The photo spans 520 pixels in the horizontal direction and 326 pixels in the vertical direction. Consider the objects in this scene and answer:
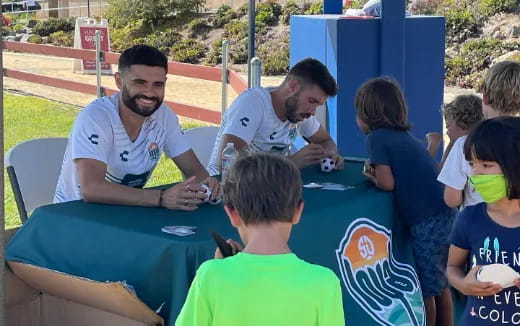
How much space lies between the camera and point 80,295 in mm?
2816

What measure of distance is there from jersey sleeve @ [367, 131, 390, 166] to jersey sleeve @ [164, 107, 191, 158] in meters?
0.92

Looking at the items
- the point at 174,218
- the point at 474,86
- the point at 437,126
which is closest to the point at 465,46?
the point at 474,86

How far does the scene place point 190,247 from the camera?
2.57 meters

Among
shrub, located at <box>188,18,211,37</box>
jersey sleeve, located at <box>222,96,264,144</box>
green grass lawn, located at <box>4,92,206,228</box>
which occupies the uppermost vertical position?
shrub, located at <box>188,18,211,37</box>

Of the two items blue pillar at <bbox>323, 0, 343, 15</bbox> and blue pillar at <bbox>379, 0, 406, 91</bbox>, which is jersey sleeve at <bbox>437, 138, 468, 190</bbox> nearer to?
blue pillar at <bbox>379, 0, 406, 91</bbox>

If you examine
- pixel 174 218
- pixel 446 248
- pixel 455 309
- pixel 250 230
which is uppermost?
pixel 250 230

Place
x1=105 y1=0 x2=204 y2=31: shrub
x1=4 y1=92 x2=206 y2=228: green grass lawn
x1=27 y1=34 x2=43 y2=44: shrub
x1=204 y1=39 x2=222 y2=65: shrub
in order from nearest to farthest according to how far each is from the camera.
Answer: x1=4 y1=92 x2=206 y2=228: green grass lawn → x1=204 y1=39 x2=222 y2=65: shrub → x1=105 y1=0 x2=204 y2=31: shrub → x1=27 y1=34 x2=43 y2=44: shrub

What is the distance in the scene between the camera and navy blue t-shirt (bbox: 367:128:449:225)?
362 centimetres

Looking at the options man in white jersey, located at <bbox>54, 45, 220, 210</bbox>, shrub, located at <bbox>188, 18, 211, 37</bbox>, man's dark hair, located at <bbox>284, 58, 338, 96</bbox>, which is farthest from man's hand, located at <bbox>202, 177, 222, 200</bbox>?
shrub, located at <bbox>188, 18, 211, 37</bbox>

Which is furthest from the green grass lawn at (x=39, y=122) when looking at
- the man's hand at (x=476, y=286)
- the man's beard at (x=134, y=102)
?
the man's hand at (x=476, y=286)

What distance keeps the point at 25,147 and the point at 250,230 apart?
8.23ft

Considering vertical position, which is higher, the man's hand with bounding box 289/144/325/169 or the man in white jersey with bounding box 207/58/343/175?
the man in white jersey with bounding box 207/58/343/175

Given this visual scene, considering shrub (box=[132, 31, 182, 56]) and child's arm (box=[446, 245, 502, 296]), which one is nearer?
child's arm (box=[446, 245, 502, 296])

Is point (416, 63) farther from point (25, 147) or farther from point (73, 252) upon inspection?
point (73, 252)
